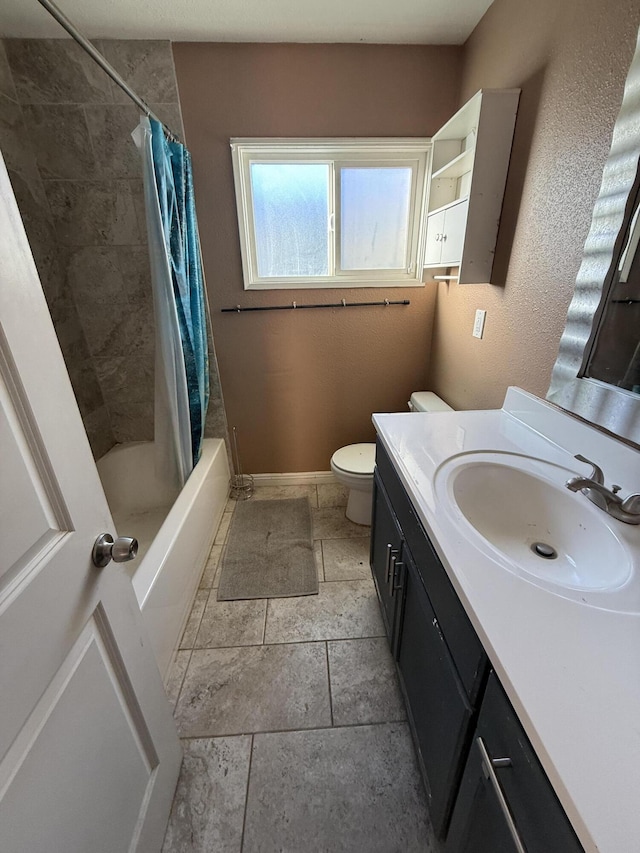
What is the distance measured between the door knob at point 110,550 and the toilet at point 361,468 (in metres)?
1.31

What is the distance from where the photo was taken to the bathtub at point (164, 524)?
1.32 metres

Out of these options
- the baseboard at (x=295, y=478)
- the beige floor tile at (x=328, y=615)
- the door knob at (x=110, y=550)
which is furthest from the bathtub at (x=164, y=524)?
the door knob at (x=110, y=550)

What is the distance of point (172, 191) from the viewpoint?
159cm

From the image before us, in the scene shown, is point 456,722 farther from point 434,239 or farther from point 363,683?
point 434,239

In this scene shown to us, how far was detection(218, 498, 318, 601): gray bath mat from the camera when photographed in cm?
172

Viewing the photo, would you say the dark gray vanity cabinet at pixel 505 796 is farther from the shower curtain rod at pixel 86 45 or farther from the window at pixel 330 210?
the window at pixel 330 210

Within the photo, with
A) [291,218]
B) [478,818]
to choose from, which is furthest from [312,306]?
[478,818]

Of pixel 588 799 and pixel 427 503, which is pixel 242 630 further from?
pixel 588 799

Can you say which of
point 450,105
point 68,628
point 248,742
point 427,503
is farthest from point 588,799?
point 450,105

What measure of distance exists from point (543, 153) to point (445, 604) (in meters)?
1.44

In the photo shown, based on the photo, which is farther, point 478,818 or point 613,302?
point 613,302

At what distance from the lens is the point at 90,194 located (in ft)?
6.01

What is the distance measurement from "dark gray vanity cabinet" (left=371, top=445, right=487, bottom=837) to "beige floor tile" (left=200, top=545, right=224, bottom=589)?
923mm

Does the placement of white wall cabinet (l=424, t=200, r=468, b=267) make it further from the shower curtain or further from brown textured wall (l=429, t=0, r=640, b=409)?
the shower curtain
